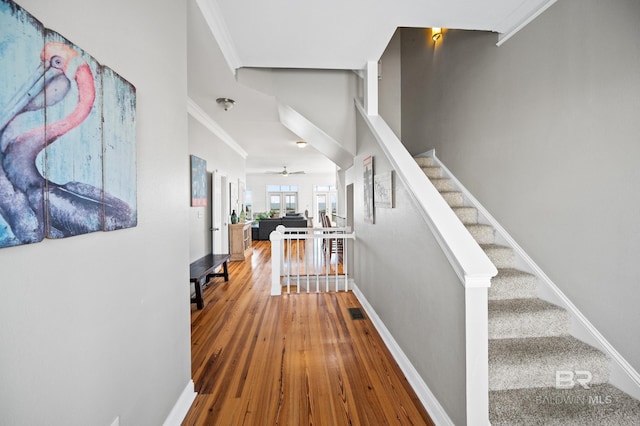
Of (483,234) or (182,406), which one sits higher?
(483,234)

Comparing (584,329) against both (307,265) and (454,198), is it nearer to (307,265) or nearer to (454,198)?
(454,198)

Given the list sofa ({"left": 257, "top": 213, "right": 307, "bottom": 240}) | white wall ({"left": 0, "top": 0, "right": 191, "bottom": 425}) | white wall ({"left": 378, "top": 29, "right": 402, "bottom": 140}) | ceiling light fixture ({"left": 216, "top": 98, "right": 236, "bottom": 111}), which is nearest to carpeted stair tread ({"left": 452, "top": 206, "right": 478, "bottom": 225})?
white wall ({"left": 378, "top": 29, "right": 402, "bottom": 140})

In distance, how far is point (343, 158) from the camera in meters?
4.44

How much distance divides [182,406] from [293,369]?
2.61ft

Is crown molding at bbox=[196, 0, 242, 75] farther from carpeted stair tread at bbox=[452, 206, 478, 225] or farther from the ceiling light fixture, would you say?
carpeted stair tread at bbox=[452, 206, 478, 225]

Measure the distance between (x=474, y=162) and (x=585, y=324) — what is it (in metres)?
1.69

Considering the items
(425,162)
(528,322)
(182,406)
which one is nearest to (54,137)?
(182,406)

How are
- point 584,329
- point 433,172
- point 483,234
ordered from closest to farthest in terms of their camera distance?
point 584,329 < point 483,234 < point 433,172

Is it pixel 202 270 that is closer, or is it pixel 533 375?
pixel 533 375

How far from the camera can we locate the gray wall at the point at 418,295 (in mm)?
1555

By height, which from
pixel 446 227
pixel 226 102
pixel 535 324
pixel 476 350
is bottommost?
pixel 535 324

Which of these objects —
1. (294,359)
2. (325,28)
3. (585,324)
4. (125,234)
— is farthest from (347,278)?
(125,234)

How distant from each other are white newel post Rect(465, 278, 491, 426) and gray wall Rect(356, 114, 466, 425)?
0.04 m

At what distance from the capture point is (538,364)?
1.75 metres
